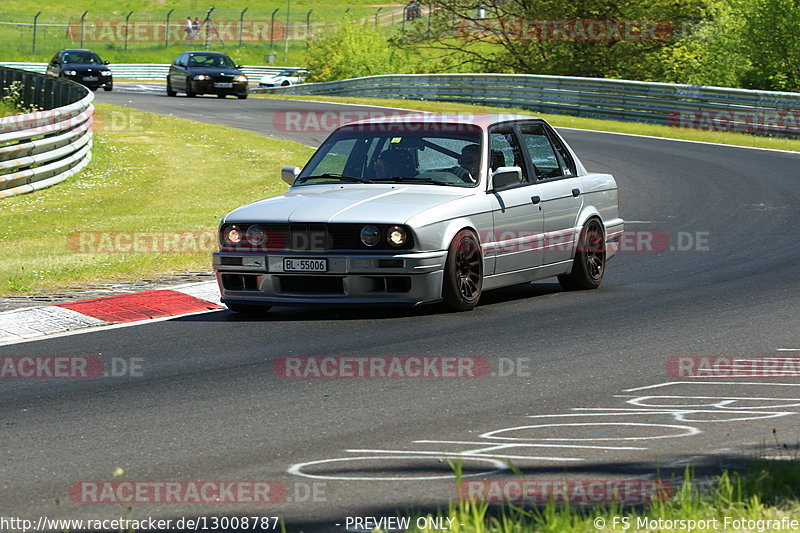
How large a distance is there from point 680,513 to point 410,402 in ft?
9.52

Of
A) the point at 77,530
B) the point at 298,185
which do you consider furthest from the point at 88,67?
the point at 77,530

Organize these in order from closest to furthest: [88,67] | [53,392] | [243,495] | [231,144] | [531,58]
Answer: [243,495], [53,392], [231,144], [88,67], [531,58]

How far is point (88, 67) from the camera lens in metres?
46.4

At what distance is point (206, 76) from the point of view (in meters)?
41.9

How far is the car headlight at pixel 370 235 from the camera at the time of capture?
9.77 metres

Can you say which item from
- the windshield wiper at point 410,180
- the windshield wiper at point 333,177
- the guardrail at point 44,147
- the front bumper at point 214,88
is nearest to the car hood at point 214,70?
the front bumper at point 214,88

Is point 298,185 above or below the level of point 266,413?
above

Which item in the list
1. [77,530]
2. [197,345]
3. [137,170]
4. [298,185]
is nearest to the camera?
[77,530]

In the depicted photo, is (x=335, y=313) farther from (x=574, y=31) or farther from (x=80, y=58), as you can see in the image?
(x=574, y=31)

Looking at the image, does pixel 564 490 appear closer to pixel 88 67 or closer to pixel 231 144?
pixel 231 144

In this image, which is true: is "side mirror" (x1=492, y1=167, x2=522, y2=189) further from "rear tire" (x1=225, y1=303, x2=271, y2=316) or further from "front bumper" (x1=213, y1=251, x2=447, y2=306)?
"rear tire" (x1=225, y1=303, x2=271, y2=316)

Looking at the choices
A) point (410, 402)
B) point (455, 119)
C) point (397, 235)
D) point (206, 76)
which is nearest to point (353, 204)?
point (397, 235)

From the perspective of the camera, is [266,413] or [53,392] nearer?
[266,413]

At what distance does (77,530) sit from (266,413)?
214cm
